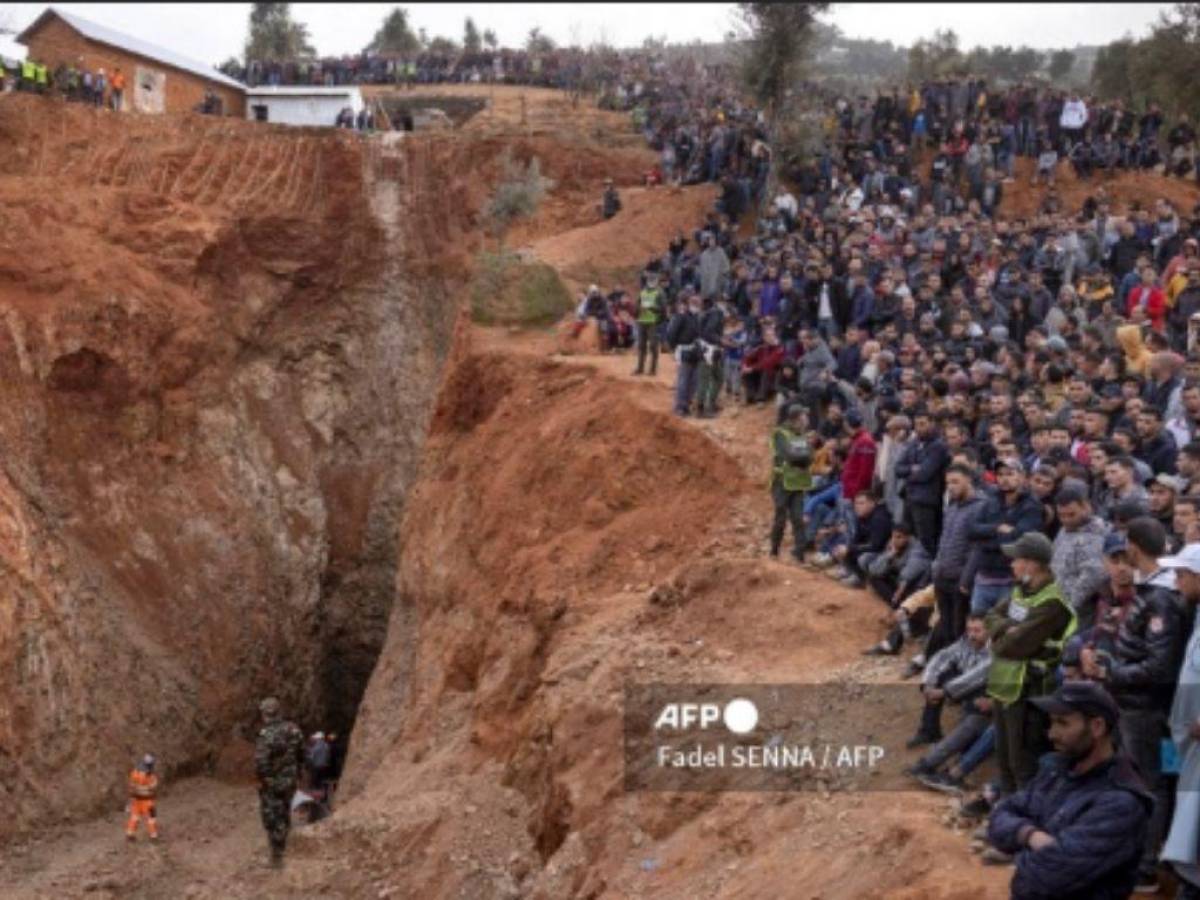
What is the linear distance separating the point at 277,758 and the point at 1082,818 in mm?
12620

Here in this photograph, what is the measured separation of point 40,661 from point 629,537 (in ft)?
34.7

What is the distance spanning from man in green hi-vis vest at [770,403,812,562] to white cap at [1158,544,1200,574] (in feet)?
20.6

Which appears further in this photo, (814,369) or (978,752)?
(814,369)

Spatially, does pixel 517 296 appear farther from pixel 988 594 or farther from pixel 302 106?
pixel 302 106

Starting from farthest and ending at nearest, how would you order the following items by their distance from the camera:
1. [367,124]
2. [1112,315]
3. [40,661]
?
[367,124], [40,661], [1112,315]

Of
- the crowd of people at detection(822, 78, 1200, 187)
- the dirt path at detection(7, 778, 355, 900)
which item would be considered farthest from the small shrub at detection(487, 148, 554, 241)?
the dirt path at detection(7, 778, 355, 900)

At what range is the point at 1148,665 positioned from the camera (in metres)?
7.25

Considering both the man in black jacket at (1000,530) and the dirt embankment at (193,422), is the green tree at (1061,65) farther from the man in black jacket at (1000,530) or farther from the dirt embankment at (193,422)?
the man in black jacket at (1000,530)

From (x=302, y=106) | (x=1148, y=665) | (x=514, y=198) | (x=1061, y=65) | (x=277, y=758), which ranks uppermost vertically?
(x=1061, y=65)

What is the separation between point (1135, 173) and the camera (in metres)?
27.4

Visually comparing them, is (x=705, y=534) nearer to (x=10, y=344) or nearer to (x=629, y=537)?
(x=629, y=537)

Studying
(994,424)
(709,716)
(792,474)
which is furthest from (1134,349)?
(709,716)

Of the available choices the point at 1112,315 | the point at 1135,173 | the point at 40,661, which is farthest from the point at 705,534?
the point at 1135,173

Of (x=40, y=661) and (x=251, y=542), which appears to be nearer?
(x=40, y=661)
